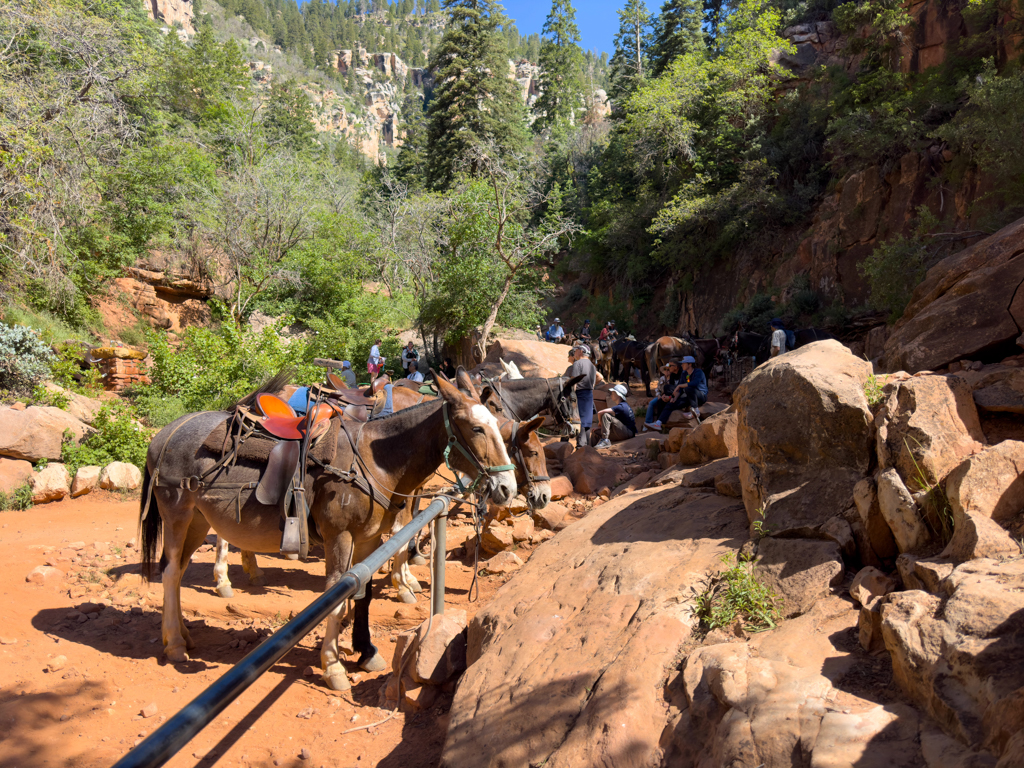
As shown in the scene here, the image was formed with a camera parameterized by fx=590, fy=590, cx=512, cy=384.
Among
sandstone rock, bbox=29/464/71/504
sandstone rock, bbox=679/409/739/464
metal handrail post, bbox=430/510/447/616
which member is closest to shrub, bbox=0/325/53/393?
sandstone rock, bbox=29/464/71/504

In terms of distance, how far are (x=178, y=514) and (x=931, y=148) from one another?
2006 centimetres

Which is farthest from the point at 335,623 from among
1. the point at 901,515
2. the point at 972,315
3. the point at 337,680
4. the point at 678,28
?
the point at 678,28

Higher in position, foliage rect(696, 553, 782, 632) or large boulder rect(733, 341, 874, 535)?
large boulder rect(733, 341, 874, 535)

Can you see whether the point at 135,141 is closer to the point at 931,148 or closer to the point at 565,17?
the point at 931,148

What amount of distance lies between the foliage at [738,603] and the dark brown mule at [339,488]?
1531 mm

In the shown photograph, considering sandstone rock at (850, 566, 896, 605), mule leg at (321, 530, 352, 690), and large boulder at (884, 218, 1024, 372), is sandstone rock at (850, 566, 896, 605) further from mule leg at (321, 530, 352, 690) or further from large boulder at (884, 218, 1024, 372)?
large boulder at (884, 218, 1024, 372)

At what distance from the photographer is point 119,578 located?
638 centimetres

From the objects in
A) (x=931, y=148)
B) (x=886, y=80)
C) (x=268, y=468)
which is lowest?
(x=268, y=468)

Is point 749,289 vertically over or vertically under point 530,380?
over

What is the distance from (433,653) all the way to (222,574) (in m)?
3.35

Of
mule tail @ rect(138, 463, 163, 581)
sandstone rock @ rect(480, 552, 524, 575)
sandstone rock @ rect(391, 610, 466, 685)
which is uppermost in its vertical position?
mule tail @ rect(138, 463, 163, 581)

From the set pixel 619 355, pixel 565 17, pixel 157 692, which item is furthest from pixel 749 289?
pixel 565 17

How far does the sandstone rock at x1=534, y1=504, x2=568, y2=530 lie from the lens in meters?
7.84

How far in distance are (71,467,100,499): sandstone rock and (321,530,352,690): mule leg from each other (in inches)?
290
